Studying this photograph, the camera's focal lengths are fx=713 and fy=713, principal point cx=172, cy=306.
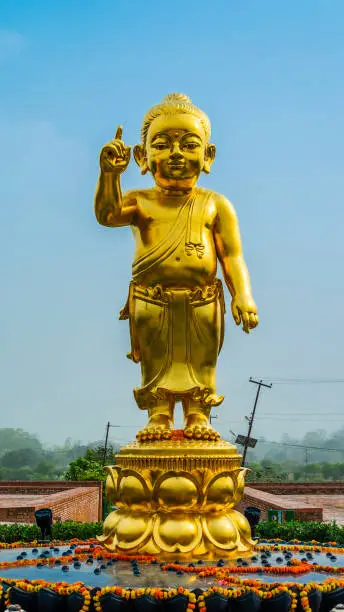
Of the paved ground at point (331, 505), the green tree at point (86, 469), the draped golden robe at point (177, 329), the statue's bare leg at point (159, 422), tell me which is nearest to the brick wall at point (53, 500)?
the green tree at point (86, 469)

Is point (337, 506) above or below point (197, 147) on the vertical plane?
below

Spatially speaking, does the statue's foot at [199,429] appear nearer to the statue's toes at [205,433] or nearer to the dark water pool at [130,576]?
the statue's toes at [205,433]

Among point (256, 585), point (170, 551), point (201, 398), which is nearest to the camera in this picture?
point (256, 585)

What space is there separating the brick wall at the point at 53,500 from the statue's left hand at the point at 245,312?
5.71 m

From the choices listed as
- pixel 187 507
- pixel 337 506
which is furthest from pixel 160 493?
pixel 337 506

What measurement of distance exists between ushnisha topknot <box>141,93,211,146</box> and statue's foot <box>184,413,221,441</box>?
2.18m

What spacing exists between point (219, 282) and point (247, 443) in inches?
532

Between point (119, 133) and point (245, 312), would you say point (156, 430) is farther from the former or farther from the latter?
point (119, 133)

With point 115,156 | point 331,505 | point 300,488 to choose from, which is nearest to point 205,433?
point 115,156

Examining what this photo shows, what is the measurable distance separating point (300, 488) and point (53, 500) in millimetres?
8377

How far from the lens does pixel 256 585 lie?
3.59 metres

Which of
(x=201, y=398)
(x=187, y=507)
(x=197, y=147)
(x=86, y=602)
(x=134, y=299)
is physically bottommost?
(x=86, y=602)

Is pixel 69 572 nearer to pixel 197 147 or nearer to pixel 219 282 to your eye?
pixel 219 282

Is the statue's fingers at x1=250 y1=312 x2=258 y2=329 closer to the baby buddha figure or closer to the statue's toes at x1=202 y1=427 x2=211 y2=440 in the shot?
the baby buddha figure
